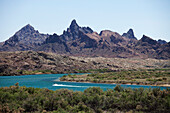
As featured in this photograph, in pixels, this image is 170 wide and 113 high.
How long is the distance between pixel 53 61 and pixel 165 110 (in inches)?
6738

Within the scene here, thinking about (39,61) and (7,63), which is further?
(39,61)

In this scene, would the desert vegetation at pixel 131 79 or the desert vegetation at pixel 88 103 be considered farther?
the desert vegetation at pixel 131 79

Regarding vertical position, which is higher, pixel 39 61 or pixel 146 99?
pixel 39 61

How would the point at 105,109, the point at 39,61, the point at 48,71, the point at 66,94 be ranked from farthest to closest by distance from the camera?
the point at 39,61 → the point at 48,71 → the point at 66,94 → the point at 105,109

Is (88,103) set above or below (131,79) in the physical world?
below

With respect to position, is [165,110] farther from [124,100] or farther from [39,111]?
[39,111]

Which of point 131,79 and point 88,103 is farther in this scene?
point 131,79

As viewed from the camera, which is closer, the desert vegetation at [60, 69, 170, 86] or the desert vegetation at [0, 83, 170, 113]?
the desert vegetation at [0, 83, 170, 113]

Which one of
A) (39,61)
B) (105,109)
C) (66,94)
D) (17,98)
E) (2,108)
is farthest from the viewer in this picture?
(39,61)

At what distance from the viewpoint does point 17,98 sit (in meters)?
38.1

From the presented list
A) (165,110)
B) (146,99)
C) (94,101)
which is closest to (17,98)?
(94,101)

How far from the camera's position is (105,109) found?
35.5 meters

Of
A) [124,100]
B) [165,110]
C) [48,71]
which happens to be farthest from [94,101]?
[48,71]

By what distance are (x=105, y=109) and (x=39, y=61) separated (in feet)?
530
